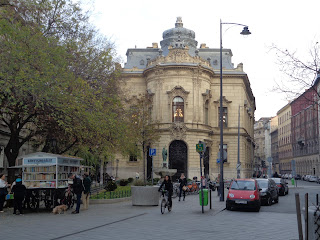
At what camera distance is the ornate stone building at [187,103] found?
50062mm

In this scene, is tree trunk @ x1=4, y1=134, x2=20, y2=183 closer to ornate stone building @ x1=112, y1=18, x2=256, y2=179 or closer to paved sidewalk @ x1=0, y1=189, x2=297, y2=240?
paved sidewalk @ x1=0, y1=189, x2=297, y2=240

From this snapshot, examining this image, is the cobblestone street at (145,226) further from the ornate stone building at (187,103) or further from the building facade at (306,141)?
the building facade at (306,141)

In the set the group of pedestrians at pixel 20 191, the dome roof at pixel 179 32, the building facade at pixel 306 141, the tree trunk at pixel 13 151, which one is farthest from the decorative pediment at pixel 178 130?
the building facade at pixel 306 141

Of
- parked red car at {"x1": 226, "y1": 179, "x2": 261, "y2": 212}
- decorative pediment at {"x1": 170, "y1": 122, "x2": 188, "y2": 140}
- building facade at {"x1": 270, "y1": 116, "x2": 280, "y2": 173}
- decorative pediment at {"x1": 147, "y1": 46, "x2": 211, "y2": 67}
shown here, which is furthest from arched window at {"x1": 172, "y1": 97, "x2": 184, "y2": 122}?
building facade at {"x1": 270, "y1": 116, "x2": 280, "y2": 173}

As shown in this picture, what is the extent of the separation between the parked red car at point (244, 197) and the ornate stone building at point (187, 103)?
27113 millimetres

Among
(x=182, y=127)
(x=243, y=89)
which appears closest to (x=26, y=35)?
(x=182, y=127)

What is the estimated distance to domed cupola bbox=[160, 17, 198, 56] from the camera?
57.0 meters

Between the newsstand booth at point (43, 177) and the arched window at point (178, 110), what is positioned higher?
the arched window at point (178, 110)

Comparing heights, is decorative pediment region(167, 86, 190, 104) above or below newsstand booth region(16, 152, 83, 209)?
above

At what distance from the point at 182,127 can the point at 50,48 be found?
109 ft

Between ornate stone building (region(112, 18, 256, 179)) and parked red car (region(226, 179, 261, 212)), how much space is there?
2711cm

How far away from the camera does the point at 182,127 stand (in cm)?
4941

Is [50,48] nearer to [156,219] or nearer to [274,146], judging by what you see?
[156,219]

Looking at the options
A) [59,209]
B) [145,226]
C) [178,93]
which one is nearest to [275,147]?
[178,93]
